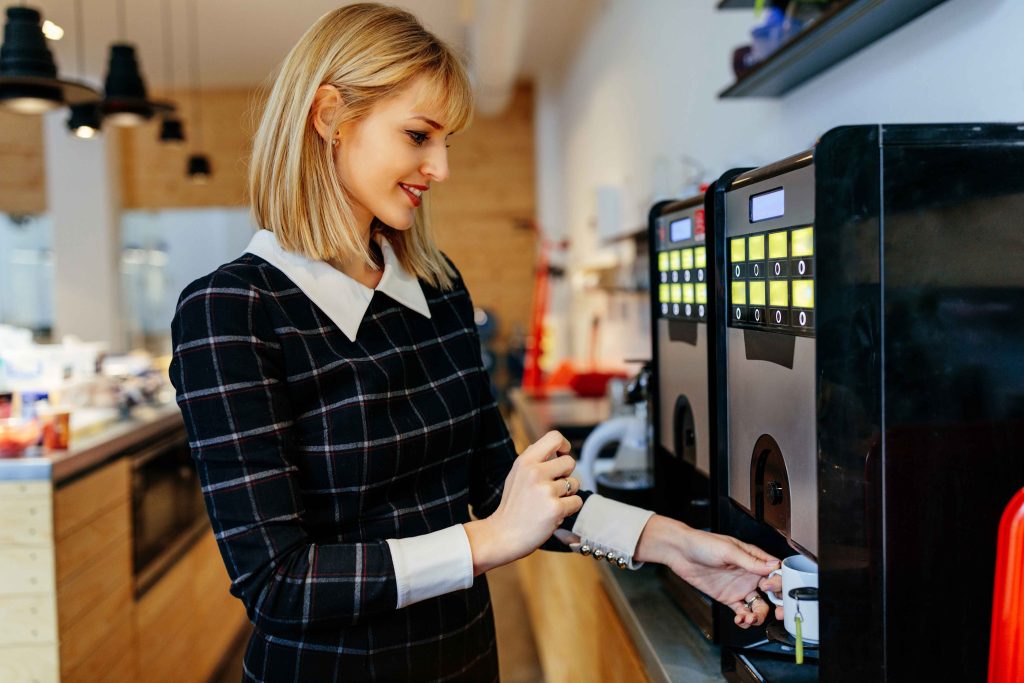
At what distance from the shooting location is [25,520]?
6.98 ft

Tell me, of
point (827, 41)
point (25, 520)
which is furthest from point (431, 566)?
point (25, 520)

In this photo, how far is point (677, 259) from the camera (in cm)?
124

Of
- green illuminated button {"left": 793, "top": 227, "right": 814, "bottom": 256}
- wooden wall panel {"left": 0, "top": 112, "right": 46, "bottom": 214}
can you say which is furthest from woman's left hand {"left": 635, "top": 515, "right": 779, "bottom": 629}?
wooden wall panel {"left": 0, "top": 112, "right": 46, "bottom": 214}

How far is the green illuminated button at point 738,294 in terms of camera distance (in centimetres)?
100

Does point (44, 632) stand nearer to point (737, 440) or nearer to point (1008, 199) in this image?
point (737, 440)

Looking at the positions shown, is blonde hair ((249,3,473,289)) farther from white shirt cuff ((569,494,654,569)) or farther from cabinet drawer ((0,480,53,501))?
cabinet drawer ((0,480,53,501))

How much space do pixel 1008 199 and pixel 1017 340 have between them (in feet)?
0.43

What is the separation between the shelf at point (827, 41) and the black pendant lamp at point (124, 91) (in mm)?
2645

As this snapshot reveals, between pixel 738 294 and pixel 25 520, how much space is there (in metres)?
1.86

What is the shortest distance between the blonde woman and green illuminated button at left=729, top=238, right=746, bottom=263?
29cm

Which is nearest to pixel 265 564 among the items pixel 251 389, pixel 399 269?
pixel 251 389

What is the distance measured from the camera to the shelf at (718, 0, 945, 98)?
1.36m

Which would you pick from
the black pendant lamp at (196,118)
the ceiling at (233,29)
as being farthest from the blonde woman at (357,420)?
the black pendant lamp at (196,118)

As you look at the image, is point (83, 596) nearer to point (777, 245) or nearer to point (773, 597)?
point (773, 597)
